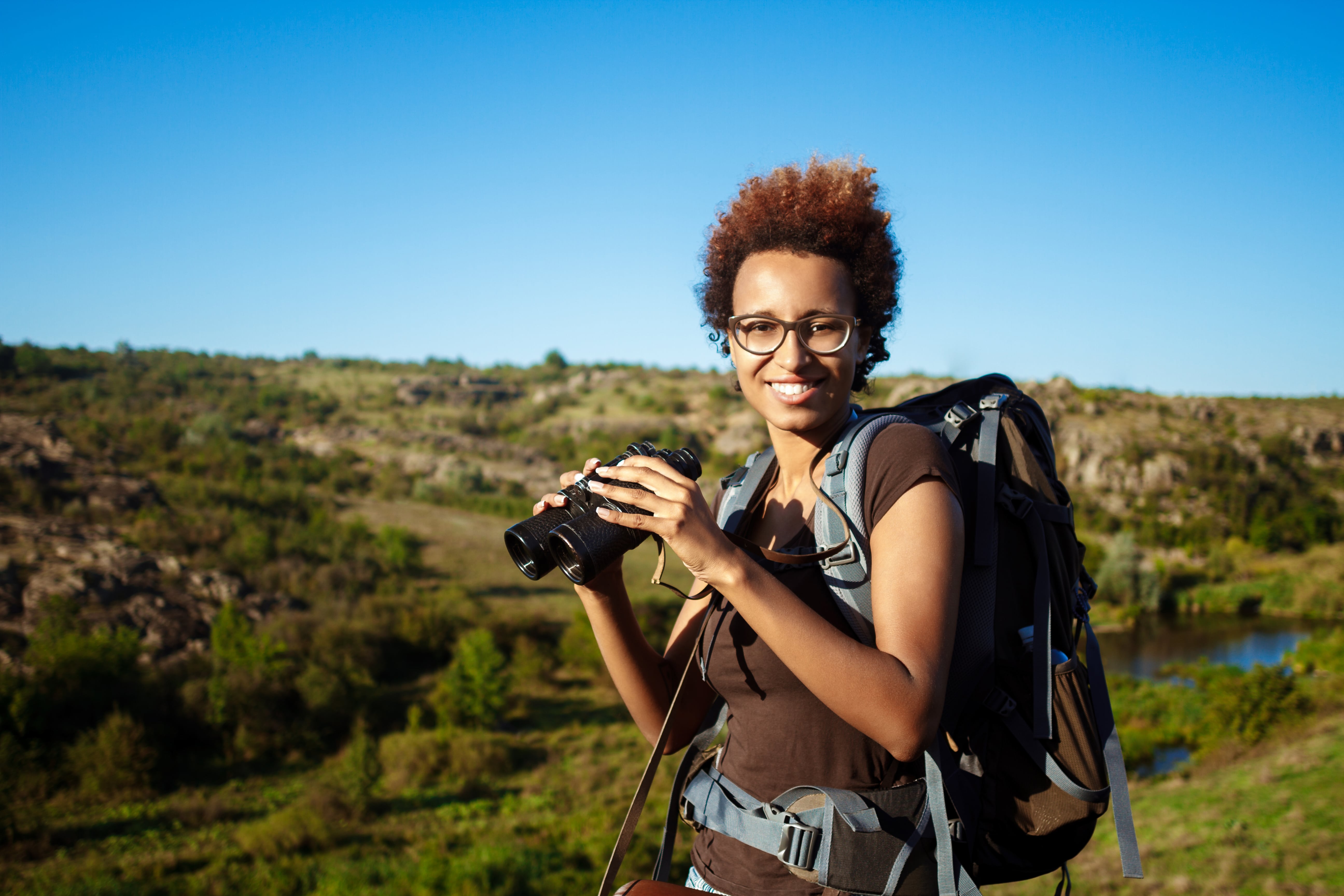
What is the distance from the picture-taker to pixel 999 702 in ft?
4.73

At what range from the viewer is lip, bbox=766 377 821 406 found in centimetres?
154

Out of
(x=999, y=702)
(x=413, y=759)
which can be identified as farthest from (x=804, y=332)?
(x=413, y=759)

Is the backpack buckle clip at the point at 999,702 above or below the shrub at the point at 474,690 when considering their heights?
above

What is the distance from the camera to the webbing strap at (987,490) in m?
1.39

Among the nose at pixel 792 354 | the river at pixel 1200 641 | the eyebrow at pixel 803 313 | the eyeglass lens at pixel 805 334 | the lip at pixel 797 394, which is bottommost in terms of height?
the river at pixel 1200 641

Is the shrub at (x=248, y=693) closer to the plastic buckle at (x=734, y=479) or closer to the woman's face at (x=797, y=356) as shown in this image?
the plastic buckle at (x=734, y=479)

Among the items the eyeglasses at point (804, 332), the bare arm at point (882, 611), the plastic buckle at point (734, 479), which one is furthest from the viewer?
the plastic buckle at point (734, 479)

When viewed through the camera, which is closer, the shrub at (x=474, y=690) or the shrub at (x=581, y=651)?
the shrub at (x=474, y=690)

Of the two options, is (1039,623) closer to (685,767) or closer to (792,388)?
(792,388)

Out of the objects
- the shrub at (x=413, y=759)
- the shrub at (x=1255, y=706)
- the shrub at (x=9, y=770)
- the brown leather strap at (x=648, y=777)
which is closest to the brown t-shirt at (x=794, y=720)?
the brown leather strap at (x=648, y=777)

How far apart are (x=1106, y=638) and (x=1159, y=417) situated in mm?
43993

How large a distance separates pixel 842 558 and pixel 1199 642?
5092 cm

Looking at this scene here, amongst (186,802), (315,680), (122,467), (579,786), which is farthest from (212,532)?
(579,786)

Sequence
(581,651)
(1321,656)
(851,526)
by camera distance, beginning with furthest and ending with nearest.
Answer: (581,651) → (1321,656) → (851,526)
